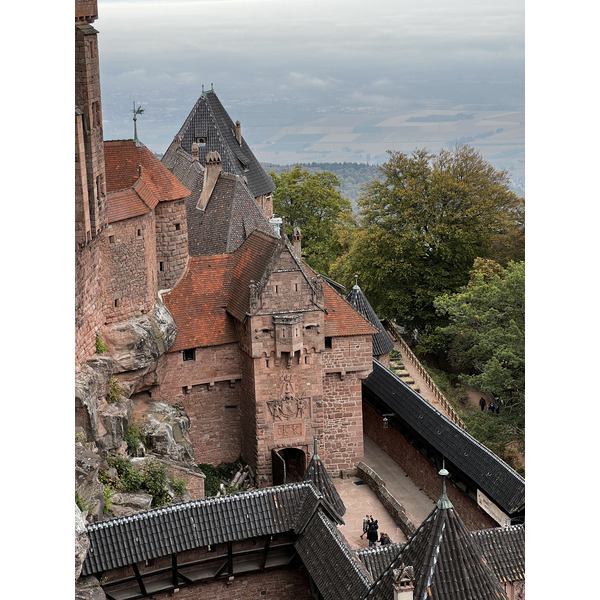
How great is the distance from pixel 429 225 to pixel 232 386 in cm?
1941

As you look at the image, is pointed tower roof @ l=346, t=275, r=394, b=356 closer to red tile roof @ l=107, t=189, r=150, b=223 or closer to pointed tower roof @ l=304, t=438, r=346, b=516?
red tile roof @ l=107, t=189, r=150, b=223

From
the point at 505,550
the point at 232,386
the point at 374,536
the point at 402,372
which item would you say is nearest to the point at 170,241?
the point at 232,386

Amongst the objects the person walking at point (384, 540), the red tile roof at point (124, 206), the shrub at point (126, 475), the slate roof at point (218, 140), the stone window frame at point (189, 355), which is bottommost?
the person walking at point (384, 540)

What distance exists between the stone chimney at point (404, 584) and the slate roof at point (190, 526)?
27.9 feet

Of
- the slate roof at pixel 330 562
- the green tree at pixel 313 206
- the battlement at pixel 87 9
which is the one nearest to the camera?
the battlement at pixel 87 9

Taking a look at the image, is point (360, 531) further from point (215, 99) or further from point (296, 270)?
point (215, 99)

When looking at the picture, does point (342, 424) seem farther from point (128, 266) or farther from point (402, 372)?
point (402, 372)

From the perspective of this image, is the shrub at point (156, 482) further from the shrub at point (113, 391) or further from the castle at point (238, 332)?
the castle at point (238, 332)

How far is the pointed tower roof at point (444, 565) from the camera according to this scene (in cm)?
1812

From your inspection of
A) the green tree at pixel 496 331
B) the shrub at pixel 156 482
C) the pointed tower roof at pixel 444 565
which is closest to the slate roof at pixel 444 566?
the pointed tower roof at pixel 444 565

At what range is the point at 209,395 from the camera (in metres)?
35.1

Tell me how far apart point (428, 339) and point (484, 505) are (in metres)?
19.8
